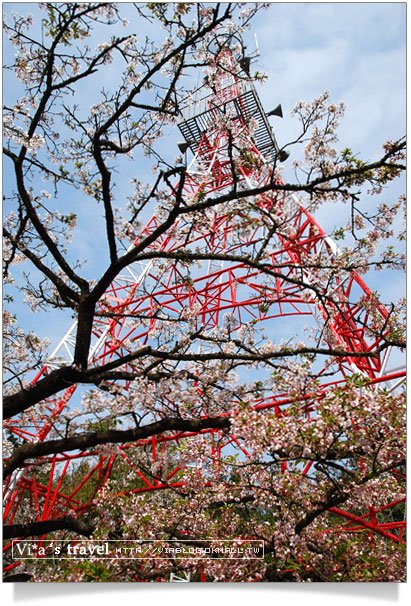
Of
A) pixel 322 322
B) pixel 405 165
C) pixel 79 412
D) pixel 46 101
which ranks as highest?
pixel 46 101

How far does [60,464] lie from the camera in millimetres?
4430

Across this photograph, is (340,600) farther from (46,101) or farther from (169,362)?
(46,101)

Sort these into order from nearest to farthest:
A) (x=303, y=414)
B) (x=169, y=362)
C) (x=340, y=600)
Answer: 1. (x=303, y=414)
2. (x=340, y=600)
3. (x=169, y=362)

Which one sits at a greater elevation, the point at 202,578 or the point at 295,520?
the point at 295,520

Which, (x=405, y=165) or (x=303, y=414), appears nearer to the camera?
(x=303, y=414)

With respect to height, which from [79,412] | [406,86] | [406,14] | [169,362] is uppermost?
[406,14]

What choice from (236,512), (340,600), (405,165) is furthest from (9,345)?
Answer: (405,165)

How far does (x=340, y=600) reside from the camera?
2.71 m

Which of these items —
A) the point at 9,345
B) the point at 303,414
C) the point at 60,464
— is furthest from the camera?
the point at 60,464

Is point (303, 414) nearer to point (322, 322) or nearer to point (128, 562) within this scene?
point (322, 322)

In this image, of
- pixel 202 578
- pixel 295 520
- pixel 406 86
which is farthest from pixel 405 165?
pixel 202 578

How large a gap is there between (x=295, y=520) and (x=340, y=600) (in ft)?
1.77

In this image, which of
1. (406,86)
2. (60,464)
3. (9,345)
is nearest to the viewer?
(406,86)

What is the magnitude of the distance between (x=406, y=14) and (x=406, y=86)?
64cm
